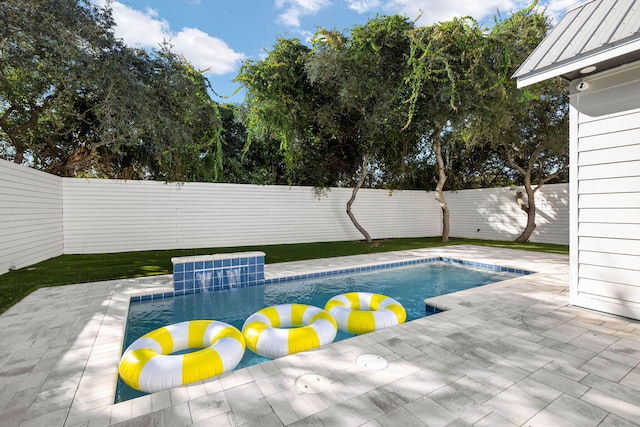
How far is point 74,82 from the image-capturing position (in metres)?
5.66

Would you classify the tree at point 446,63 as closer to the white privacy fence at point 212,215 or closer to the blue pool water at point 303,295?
the blue pool water at point 303,295

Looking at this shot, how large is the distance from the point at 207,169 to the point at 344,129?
4589 millimetres

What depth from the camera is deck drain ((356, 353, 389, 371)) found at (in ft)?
6.78

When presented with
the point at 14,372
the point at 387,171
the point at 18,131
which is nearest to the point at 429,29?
the point at 387,171

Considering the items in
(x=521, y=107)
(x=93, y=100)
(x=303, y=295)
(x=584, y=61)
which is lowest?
(x=303, y=295)

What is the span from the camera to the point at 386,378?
1.93m

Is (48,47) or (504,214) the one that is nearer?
(48,47)

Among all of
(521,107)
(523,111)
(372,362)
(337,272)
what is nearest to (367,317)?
(372,362)

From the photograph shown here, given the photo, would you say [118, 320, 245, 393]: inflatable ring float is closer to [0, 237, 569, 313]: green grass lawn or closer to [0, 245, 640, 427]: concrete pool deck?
[0, 245, 640, 427]: concrete pool deck

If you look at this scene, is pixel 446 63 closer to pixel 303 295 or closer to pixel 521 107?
pixel 521 107

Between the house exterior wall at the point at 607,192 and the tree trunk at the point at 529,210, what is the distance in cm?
770

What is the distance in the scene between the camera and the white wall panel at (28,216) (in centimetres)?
477

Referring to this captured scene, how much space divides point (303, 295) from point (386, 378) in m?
2.80

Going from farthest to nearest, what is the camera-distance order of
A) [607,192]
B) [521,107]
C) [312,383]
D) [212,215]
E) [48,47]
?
[212,215]
[521,107]
[48,47]
[607,192]
[312,383]
